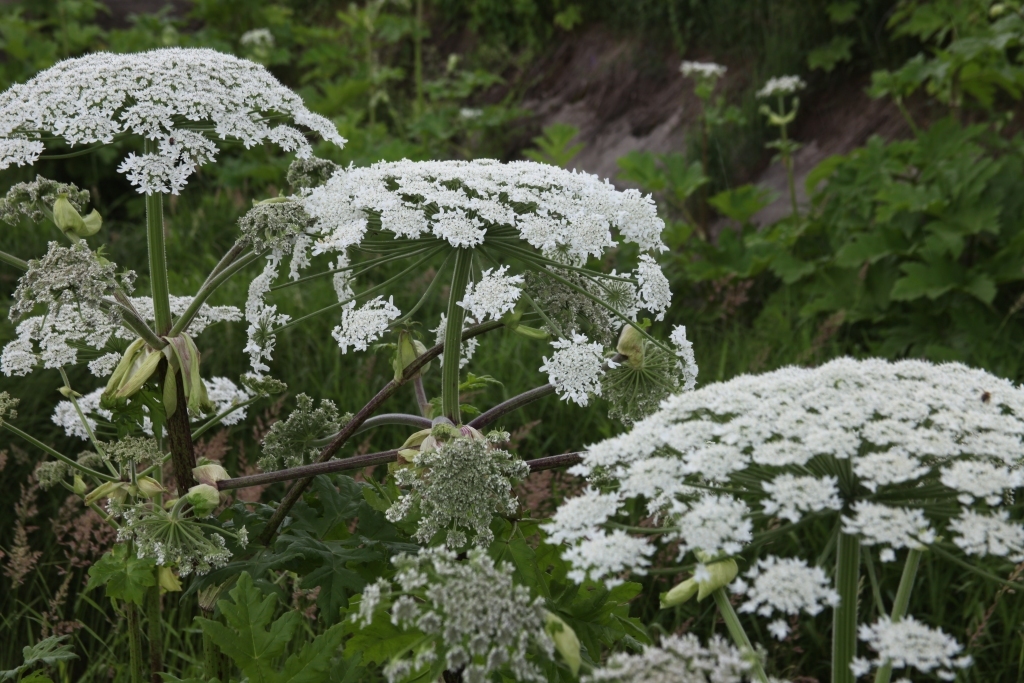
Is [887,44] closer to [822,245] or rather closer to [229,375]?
[822,245]

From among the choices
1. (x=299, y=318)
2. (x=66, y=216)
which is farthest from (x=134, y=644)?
(x=66, y=216)

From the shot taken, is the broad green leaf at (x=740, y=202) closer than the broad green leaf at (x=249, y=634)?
No

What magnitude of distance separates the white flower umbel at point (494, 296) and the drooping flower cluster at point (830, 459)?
45 cm

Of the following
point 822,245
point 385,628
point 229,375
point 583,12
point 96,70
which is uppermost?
point 583,12

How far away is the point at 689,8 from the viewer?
8.63m

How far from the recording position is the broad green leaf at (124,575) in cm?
202

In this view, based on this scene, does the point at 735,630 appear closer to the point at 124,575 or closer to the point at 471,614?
the point at 471,614

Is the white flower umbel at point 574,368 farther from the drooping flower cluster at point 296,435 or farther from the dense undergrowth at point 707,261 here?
the drooping flower cluster at point 296,435

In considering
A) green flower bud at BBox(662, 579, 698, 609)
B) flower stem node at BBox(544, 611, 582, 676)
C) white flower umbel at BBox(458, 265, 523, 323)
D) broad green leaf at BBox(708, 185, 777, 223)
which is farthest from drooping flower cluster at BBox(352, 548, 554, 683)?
broad green leaf at BBox(708, 185, 777, 223)

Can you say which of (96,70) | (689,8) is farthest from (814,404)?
A: (689,8)

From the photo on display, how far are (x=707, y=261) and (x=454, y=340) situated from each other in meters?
3.98

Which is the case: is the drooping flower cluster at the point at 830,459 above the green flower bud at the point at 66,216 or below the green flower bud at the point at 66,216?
below

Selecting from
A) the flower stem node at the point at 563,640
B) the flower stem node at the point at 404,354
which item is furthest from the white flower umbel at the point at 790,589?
Answer: the flower stem node at the point at 404,354

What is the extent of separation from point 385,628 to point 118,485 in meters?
0.81
